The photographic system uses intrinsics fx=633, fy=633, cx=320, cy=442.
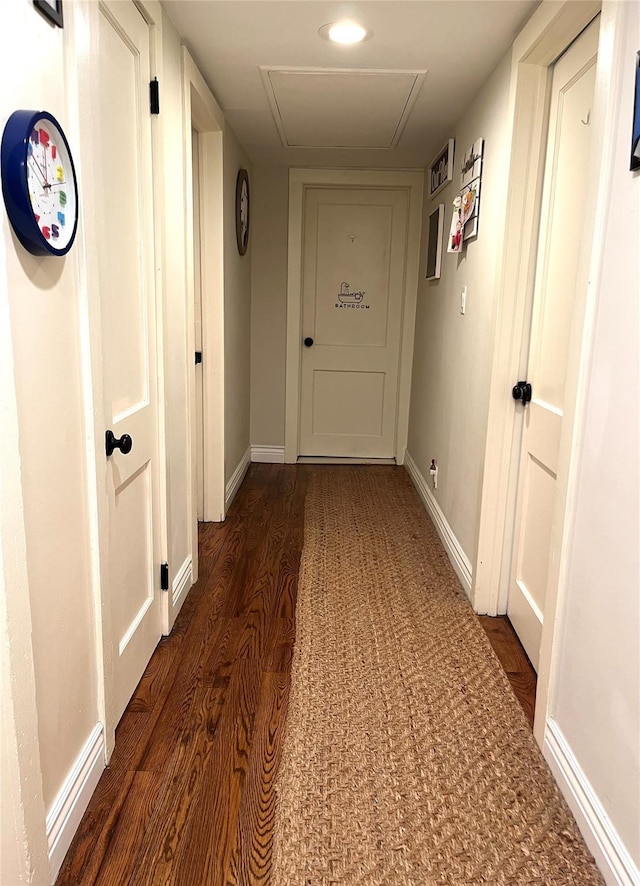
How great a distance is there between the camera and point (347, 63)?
2.47 meters

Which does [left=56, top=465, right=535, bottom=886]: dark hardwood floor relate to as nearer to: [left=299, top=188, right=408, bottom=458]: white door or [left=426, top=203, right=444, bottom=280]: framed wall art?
[left=426, top=203, right=444, bottom=280]: framed wall art

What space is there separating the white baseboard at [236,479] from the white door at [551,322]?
5.97ft

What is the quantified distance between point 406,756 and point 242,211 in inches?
128

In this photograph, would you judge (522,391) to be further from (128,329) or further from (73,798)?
(73,798)

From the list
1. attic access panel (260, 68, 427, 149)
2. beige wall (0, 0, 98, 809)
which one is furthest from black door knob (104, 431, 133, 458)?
attic access panel (260, 68, 427, 149)

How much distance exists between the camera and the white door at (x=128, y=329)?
1637mm

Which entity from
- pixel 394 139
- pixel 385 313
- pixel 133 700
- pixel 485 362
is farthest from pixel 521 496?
pixel 385 313

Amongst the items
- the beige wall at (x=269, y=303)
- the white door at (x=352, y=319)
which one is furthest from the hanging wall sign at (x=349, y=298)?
the beige wall at (x=269, y=303)

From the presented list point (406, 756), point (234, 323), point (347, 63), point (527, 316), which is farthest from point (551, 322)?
point (234, 323)

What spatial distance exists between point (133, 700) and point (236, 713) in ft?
1.08

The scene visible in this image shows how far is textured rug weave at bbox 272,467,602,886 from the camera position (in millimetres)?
1410

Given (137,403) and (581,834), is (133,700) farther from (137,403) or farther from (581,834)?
(581,834)

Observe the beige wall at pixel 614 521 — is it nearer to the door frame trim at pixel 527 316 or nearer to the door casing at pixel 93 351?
the door frame trim at pixel 527 316

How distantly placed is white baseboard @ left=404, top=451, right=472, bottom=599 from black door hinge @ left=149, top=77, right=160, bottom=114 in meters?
2.08
